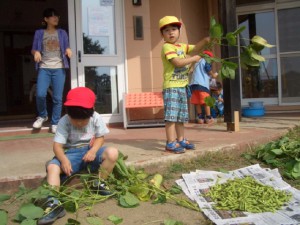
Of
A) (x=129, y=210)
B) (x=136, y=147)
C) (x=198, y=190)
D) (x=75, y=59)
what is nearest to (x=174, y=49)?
(x=136, y=147)

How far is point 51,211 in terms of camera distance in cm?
232

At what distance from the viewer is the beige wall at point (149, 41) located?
632cm

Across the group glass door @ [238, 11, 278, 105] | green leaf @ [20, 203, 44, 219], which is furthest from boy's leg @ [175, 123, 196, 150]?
glass door @ [238, 11, 278, 105]

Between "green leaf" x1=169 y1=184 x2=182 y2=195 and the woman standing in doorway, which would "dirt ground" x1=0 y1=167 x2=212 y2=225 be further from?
the woman standing in doorway

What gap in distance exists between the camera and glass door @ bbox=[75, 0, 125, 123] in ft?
19.8

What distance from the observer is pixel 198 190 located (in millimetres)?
2840

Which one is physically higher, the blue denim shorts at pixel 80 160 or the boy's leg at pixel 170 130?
the boy's leg at pixel 170 130

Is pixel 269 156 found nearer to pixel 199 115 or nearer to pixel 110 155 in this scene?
pixel 110 155

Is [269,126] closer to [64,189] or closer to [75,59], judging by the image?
[75,59]

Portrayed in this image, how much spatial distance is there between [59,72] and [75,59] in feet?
2.60

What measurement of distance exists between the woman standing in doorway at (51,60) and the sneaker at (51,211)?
115 inches

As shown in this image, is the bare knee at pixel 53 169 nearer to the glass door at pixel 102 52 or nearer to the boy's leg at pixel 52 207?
the boy's leg at pixel 52 207

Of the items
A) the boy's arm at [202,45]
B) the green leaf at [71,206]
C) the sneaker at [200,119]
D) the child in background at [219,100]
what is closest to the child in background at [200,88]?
the sneaker at [200,119]

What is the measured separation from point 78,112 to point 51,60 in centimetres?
275
